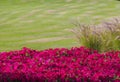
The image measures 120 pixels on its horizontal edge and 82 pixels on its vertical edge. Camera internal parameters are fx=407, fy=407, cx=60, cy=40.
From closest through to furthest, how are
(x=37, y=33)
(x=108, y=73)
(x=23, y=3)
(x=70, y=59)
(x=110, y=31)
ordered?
(x=108, y=73) < (x=70, y=59) < (x=110, y=31) < (x=37, y=33) < (x=23, y=3)

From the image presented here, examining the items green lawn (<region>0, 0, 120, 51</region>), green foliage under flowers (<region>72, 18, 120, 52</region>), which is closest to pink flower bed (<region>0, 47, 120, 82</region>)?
green foliage under flowers (<region>72, 18, 120, 52</region>)

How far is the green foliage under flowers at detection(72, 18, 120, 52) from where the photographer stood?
39.3 ft

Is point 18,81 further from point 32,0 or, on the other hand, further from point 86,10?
point 32,0

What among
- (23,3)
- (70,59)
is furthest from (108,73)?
(23,3)

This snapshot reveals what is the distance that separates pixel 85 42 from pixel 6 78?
481 cm

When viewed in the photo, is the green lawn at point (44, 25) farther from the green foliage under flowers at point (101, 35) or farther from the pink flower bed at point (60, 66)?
the pink flower bed at point (60, 66)

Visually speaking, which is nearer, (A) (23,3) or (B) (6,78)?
(B) (6,78)

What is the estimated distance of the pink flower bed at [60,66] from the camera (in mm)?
7395

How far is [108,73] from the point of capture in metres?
7.50

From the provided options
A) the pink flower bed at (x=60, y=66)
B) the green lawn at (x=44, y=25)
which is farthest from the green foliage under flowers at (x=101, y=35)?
the green lawn at (x=44, y=25)

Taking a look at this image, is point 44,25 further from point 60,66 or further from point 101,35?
point 60,66

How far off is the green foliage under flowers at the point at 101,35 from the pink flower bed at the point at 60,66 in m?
2.07

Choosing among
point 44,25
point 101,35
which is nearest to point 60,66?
point 101,35

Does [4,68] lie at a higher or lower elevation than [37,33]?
higher
